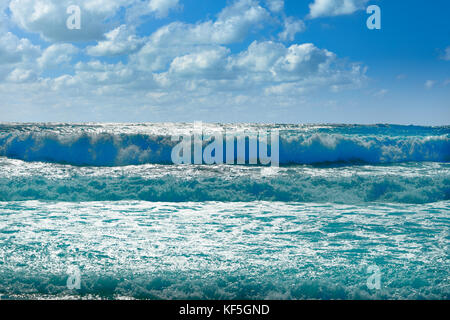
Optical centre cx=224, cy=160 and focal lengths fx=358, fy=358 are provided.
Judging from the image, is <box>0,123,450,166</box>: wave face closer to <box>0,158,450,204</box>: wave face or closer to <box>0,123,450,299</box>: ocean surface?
<box>0,123,450,299</box>: ocean surface

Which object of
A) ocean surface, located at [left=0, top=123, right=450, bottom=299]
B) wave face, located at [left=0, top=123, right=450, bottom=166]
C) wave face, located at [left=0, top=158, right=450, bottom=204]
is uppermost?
wave face, located at [left=0, top=123, right=450, bottom=166]

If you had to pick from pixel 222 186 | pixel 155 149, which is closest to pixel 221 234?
pixel 222 186

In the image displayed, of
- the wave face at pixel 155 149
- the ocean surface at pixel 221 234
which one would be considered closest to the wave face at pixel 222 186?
the ocean surface at pixel 221 234

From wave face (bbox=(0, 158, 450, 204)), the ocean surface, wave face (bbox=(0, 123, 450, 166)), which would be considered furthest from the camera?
wave face (bbox=(0, 123, 450, 166))

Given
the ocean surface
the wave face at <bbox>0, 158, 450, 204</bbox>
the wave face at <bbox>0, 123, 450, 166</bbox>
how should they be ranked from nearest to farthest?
the ocean surface → the wave face at <bbox>0, 158, 450, 204</bbox> → the wave face at <bbox>0, 123, 450, 166</bbox>

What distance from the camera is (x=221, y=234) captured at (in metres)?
7.27

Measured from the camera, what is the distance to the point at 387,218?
8641 millimetres

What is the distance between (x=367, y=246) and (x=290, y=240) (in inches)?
54.4

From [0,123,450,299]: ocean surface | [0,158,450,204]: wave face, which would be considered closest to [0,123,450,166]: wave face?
[0,123,450,299]: ocean surface

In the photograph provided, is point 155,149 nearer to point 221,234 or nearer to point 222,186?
point 222,186

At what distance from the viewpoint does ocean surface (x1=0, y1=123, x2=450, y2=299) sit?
4969mm

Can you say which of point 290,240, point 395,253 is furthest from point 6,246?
point 395,253

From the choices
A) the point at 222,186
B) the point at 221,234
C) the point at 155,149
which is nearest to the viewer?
the point at 221,234

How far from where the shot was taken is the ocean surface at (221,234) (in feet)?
16.3
